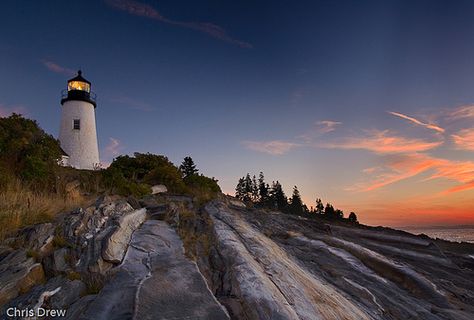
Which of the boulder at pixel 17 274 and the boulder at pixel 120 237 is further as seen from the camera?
the boulder at pixel 120 237

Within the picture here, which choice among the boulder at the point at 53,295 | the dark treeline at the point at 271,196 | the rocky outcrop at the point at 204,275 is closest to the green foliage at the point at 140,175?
the rocky outcrop at the point at 204,275

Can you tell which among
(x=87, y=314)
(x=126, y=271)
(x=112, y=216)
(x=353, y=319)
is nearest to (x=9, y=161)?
(x=112, y=216)

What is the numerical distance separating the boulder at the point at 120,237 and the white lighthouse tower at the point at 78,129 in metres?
29.2

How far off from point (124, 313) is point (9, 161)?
15.3 metres

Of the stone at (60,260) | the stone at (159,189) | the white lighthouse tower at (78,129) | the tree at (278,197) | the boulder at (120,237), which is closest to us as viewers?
the stone at (60,260)

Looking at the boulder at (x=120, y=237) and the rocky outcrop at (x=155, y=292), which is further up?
the boulder at (x=120, y=237)

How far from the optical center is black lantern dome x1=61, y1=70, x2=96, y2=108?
35.3 meters

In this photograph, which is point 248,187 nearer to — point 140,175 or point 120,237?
point 140,175

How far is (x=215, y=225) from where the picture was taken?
32.9 ft

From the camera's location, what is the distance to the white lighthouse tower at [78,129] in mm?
34156

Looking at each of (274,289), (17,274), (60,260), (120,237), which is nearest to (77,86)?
(120,237)

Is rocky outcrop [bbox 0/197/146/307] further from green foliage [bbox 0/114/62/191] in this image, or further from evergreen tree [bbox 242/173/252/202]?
evergreen tree [bbox 242/173/252/202]

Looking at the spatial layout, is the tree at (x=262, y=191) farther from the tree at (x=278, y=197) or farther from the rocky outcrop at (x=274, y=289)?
the rocky outcrop at (x=274, y=289)

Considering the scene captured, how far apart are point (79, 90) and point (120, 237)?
1367 inches
